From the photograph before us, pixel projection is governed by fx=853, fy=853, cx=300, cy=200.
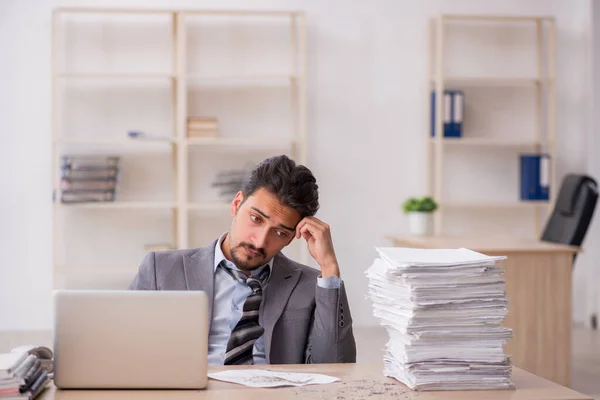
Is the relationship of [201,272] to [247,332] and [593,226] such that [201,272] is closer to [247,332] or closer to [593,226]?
[247,332]

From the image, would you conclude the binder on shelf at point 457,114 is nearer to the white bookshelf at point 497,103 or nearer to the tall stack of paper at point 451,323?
the white bookshelf at point 497,103

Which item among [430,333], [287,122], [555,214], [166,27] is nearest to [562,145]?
[555,214]

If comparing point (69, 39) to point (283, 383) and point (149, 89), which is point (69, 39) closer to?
point (149, 89)

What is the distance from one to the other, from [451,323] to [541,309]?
274 centimetres

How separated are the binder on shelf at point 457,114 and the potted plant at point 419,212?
0.55 metres

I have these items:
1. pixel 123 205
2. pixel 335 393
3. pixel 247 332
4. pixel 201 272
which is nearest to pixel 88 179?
pixel 123 205

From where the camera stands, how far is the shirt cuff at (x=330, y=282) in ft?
7.14

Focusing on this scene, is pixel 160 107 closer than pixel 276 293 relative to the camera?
No

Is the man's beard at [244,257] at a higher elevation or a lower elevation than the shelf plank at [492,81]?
lower

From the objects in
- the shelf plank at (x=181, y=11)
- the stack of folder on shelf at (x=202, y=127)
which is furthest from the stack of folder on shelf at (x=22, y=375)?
the shelf plank at (x=181, y=11)

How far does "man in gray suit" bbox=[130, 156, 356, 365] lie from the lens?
2197 mm

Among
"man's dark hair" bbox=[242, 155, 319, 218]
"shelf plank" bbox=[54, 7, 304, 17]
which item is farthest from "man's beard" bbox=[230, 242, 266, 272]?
"shelf plank" bbox=[54, 7, 304, 17]

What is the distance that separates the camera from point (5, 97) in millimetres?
6012

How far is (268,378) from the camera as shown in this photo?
6.11 feet
